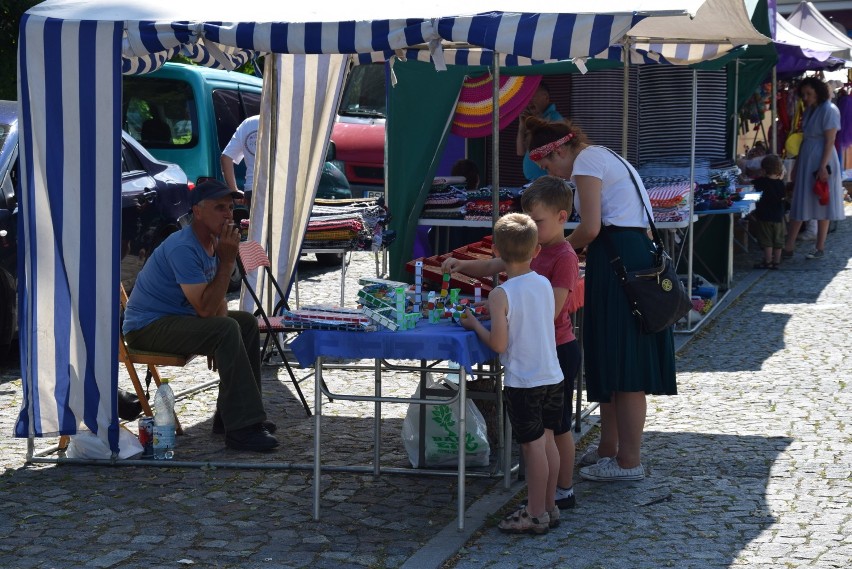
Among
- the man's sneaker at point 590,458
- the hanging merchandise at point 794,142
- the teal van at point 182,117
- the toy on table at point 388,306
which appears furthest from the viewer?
the hanging merchandise at point 794,142

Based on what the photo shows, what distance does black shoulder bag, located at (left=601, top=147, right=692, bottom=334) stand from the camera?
5422 mm

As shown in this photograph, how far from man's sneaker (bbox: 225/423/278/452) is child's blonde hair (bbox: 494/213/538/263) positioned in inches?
77.4

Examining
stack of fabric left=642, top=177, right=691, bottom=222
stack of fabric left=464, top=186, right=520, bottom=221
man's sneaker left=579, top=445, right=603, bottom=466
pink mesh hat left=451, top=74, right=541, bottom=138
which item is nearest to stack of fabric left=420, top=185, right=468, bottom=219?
stack of fabric left=464, top=186, right=520, bottom=221

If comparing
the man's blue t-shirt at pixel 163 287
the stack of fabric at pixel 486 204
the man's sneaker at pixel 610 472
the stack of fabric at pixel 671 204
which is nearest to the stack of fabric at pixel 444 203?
the stack of fabric at pixel 486 204

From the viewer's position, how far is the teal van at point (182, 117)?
11.1 meters

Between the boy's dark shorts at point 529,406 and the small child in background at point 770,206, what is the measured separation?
8.16 m

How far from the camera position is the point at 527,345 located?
4.85 meters

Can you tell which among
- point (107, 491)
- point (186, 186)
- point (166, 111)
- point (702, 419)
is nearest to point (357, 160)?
point (166, 111)

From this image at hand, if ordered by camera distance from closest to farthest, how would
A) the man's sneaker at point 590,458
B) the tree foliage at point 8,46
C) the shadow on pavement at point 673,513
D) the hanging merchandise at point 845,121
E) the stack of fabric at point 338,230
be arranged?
the shadow on pavement at point 673,513
the man's sneaker at point 590,458
the stack of fabric at point 338,230
the tree foliage at point 8,46
the hanging merchandise at point 845,121

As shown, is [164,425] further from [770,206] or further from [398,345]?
[770,206]

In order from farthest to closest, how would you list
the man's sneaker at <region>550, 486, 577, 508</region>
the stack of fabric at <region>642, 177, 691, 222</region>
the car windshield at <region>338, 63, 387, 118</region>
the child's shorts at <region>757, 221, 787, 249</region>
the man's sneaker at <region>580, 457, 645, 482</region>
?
the car windshield at <region>338, 63, 387, 118</region> → the child's shorts at <region>757, 221, 787, 249</region> → the stack of fabric at <region>642, 177, 691, 222</region> → the man's sneaker at <region>580, 457, 645, 482</region> → the man's sneaker at <region>550, 486, 577, 508</region>

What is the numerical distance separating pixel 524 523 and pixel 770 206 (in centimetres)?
843

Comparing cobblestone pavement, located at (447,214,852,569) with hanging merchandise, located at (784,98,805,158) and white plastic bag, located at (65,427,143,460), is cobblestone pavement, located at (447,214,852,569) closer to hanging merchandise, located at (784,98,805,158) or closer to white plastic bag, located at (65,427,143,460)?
white plastic bag, located at (65,427,143,460)

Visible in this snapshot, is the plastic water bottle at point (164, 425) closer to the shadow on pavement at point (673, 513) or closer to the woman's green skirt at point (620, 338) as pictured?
the shadow on pavement at point (673, 513)
